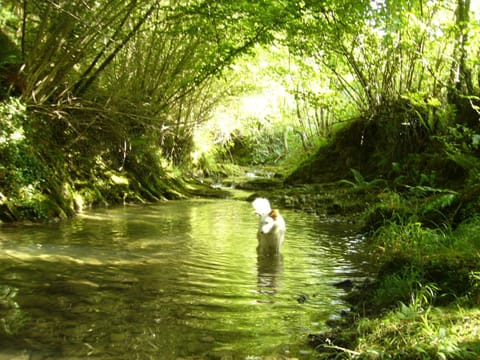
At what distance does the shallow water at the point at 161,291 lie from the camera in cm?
369

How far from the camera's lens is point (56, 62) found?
1008 cm

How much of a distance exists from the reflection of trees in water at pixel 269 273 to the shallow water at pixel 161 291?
1 centimetres

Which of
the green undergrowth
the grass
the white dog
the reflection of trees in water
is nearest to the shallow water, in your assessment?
the reflection of trees in water

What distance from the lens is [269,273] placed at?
20.7 ft

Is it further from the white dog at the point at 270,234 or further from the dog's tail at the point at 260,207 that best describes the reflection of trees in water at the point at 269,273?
the dog's tail at the point at 260,207

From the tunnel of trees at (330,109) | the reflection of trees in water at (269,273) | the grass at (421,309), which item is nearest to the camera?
the grass at (421,309)

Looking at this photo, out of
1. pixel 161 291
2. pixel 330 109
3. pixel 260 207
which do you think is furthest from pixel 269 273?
pixel 330 109

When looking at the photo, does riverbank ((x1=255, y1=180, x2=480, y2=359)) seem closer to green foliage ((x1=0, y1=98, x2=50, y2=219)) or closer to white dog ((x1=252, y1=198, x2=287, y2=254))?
white dog ((x1=252, y1=198, x2=287, y2=254))

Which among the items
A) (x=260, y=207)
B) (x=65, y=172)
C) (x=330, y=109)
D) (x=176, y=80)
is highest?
(x=176, y=80)

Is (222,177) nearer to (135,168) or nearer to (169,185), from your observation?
(169,185)

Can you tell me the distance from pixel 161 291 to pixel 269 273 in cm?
171

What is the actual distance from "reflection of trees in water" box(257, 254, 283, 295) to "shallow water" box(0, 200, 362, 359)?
0.01m

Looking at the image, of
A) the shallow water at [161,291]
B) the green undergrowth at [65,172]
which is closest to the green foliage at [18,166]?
the green undergrowth at [65,172]

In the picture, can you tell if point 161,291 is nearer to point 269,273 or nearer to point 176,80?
point 269,273
